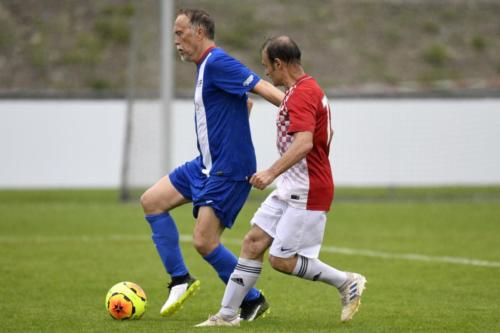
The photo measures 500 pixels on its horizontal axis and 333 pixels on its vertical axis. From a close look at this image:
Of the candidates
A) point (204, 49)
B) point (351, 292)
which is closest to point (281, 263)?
point (351, 292)

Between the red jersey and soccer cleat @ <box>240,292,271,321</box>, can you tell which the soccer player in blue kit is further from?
the red jersey

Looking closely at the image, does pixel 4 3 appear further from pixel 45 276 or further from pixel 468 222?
pixel 45 276

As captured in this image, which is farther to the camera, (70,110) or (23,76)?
(23,76)

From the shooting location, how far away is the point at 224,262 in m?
8.26

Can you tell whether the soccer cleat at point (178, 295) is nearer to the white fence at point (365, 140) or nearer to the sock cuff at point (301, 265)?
the sock cuff at point (301, 265)

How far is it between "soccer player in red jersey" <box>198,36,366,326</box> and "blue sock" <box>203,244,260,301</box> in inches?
17.2

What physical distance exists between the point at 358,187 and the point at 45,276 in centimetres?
1572

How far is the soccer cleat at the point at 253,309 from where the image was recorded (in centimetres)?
827

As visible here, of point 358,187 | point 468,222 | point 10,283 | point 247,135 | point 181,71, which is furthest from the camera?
point 181,71

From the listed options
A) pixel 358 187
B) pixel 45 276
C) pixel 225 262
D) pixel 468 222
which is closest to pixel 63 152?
pixel 358 187

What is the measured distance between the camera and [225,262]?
826 cm

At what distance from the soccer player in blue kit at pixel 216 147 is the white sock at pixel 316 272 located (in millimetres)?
644

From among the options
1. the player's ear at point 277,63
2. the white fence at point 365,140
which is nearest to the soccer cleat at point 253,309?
the player's ear at point 277,63

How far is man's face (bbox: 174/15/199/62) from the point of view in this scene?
812 centimetres
